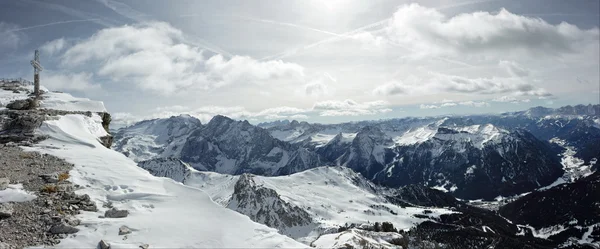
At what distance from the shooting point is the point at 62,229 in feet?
69.8

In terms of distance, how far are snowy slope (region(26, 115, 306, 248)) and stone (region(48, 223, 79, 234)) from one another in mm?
570

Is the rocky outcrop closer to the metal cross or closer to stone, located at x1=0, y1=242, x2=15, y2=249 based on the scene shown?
the metal cross

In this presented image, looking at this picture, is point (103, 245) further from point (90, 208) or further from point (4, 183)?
point (4, 183)

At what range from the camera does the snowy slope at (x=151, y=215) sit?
867 inches

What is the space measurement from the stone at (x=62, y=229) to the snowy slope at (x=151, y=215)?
570mm

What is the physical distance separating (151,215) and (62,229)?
557cm

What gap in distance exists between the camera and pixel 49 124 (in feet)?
146

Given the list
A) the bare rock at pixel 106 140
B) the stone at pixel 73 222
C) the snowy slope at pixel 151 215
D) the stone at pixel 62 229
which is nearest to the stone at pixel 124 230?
the snowy slope at pixel 151 215

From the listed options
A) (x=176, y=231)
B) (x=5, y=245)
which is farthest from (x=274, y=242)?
(x=5, y=245)

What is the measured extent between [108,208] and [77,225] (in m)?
3.52

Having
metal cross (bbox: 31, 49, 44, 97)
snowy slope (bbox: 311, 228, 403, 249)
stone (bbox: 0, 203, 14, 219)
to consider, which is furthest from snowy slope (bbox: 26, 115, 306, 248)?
metal cross (bbox: 31, 49, 44, 97)

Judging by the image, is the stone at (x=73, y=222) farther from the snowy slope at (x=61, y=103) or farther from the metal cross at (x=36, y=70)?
the metal cross at (x=36, y=70)

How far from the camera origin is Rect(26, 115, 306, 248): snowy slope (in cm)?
2203

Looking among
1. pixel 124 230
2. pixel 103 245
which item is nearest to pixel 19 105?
pixel 124 230
